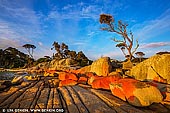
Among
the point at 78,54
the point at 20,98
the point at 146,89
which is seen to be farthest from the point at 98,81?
the point at 78,54

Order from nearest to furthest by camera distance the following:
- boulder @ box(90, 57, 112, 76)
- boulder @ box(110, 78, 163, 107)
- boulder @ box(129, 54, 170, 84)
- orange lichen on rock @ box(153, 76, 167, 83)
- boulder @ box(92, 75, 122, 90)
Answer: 1. boulder @ box(110, 78, 163, 107)
2. boulder @ box(92, 75, 122, 90)
3. orange lichen on rock @ box(153, 76, 167, 83)
4. boulder @ box(129, 54, 170, 84)
5. boulder @ box(90, 57, 112, 76)

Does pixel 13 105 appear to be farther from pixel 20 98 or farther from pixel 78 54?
pixel 78 54

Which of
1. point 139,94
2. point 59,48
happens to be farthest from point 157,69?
point 59,48

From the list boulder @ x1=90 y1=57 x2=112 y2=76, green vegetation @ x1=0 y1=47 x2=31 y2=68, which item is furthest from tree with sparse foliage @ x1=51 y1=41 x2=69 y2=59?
boulder @ x1=90 y1=57 x2=112 y2=76

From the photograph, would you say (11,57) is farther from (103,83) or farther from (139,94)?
(139,94)

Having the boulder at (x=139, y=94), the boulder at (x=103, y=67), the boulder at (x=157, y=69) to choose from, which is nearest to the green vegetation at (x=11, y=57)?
the boulder at (x=103, y=67)

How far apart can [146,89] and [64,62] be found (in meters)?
44.6

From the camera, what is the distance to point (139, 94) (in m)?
5.54

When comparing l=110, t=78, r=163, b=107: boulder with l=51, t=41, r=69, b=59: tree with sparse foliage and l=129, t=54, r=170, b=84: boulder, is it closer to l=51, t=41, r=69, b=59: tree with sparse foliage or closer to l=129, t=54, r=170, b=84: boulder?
l=129, t=54, r=170, b=84: boulder

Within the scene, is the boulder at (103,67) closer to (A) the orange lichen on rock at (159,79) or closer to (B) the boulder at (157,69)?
(B) the boulder at (157,69)

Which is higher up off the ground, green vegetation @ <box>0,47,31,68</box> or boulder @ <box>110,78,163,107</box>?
green vegetation @ <box>0,47,31,68</box>

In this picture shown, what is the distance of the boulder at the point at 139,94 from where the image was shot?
17.9ft

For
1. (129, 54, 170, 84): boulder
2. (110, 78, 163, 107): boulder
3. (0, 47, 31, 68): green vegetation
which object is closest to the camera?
(110, 78, 163, 107): boulder

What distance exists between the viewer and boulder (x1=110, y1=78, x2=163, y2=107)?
5445 millimetres
